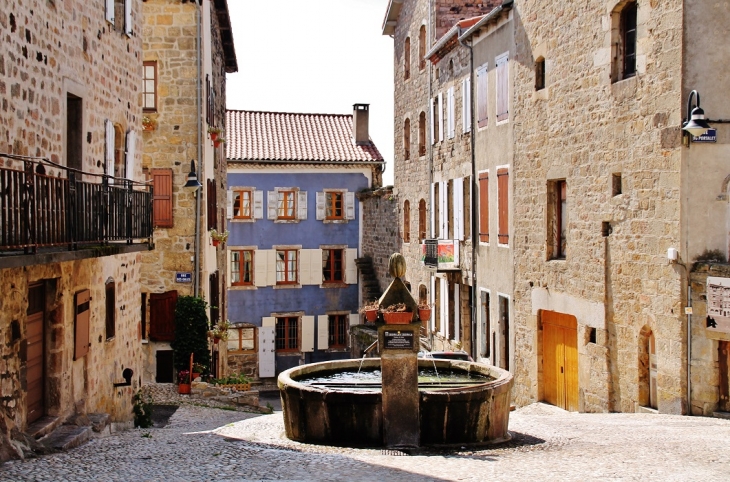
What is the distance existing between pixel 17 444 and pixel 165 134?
40.5 ft

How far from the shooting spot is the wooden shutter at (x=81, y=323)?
38.7ft

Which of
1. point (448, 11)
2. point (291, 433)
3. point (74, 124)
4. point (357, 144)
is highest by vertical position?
point (448, 11)

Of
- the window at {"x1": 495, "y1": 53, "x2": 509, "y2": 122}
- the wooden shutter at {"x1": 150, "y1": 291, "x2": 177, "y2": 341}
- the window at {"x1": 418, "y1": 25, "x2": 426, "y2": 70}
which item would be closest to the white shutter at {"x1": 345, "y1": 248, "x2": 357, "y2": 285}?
the window at {"x1": 418, "y1": 25, "x2": 426, "y2": 70}

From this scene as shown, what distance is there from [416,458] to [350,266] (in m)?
24.1

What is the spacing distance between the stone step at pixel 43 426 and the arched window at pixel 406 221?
18987 millimetres

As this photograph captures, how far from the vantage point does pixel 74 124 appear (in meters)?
12.2

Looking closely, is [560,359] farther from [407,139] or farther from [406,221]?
[407,139]

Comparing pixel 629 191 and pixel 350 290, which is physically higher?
pixel 629 191

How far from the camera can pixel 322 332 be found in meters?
33.7

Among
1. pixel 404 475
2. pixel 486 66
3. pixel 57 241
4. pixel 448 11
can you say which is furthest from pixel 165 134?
pixel 404 475

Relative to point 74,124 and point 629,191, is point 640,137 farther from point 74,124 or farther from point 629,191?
point 74,124

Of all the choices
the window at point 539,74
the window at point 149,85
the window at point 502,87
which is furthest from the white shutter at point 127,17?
the window at point 502,87

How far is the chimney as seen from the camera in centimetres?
3578

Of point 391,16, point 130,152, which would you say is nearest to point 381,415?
point 130,152
